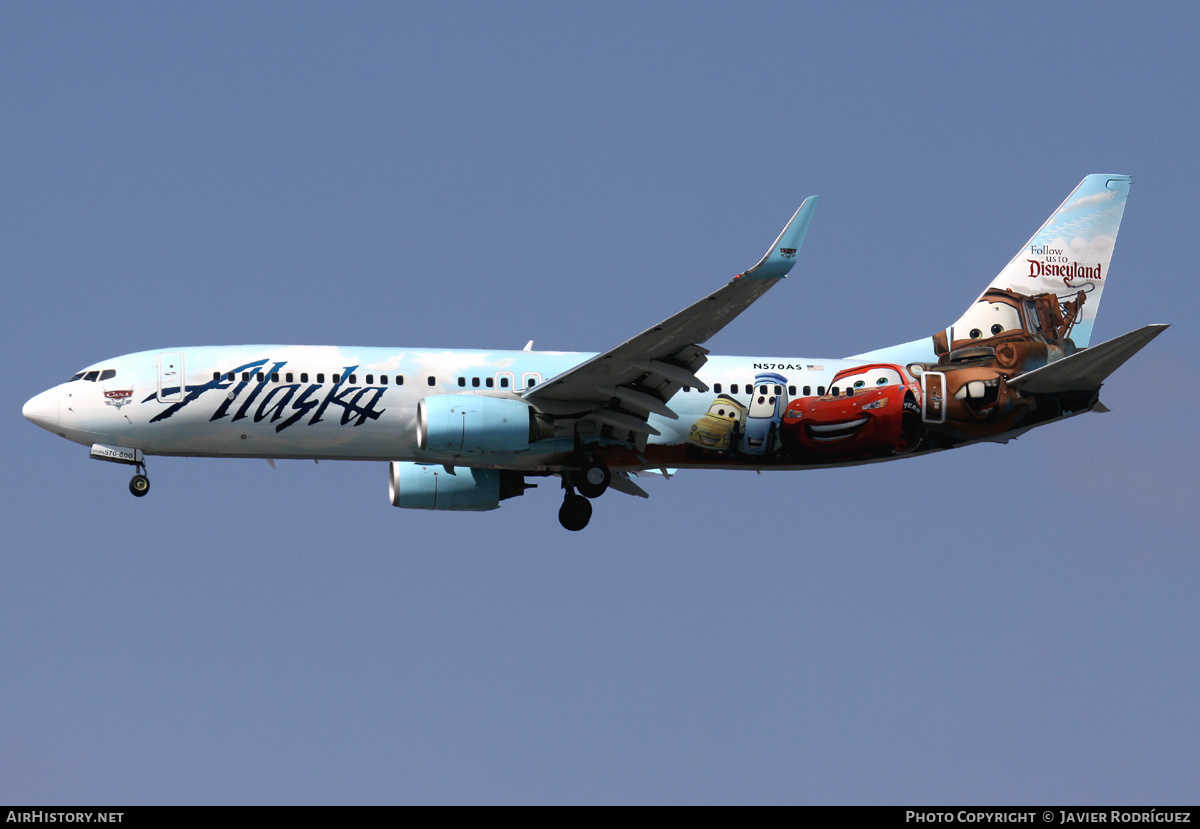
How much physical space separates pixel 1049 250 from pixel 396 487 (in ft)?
68.0

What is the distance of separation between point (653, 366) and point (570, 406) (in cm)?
306

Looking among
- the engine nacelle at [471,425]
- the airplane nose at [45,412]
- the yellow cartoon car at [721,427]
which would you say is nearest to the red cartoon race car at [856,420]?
the yellow cartoon car at [721,427]

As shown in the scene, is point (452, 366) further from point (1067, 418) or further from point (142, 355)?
point (1067, 418)

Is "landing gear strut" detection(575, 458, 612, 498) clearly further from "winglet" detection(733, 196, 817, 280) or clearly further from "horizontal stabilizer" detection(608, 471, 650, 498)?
"winglet" detection(733, 196, 817, 280)

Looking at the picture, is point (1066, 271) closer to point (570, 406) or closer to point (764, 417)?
point (764, 417)

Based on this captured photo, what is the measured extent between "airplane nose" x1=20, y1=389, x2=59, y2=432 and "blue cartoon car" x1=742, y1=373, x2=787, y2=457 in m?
18.2

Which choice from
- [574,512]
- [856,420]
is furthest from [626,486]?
[856,420]

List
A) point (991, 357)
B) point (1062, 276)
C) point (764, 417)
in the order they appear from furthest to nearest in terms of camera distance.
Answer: point (1062, 276)
point (991, 357)
point (764, 417)

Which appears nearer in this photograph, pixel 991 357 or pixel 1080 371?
pixel 1080 371

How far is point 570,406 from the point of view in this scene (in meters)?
43.8

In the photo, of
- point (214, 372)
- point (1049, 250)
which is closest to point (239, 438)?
point (214, 372)

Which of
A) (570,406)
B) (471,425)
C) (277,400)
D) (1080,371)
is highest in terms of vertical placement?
(1080,371)

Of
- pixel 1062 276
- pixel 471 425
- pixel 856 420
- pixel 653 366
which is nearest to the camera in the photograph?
pixel 653 366

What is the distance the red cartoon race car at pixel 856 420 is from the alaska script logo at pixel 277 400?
1140 cm
